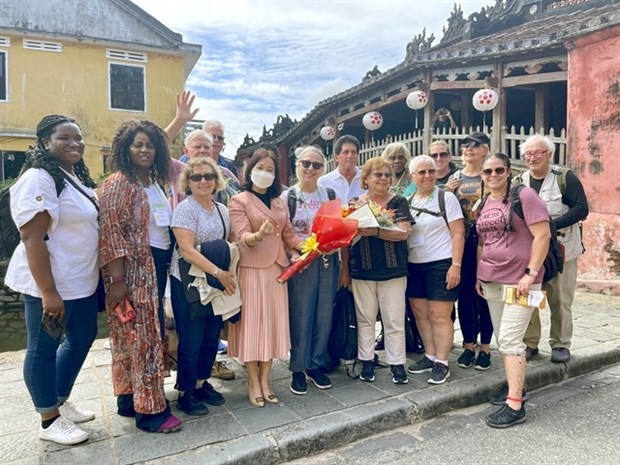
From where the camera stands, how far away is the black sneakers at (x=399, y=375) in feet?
12.8

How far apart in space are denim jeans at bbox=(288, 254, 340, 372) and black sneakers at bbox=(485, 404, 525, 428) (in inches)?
50.7

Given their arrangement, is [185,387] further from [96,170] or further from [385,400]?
[96,170]

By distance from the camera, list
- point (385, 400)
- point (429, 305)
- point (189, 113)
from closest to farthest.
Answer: point (385, 400) < point (429, 305) < point (189, 113)

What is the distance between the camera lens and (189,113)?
4.29m

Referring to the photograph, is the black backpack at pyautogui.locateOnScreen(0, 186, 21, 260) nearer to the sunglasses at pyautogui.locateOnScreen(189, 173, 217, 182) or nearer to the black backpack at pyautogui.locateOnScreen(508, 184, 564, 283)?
the sunglasses at pyautogui.locateOnScreen(189, 173, 217, 182)

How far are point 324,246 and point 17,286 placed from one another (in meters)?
1.90

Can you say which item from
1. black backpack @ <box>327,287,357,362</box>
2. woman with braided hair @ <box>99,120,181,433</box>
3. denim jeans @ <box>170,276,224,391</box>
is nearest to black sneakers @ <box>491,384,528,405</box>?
black backpack @ <box>327,287,357,362</box>

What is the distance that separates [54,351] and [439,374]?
2.80 meters

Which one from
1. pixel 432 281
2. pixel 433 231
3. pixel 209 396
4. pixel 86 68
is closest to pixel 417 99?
pixel 433 231

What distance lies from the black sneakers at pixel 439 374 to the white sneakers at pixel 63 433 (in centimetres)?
255

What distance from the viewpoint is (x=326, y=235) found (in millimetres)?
3357

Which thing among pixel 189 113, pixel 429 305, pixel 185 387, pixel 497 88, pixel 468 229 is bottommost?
pixel 185 387

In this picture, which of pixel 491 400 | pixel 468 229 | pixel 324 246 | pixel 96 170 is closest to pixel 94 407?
pixel 324 246

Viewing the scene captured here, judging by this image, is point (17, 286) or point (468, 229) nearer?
point (17, 286)
